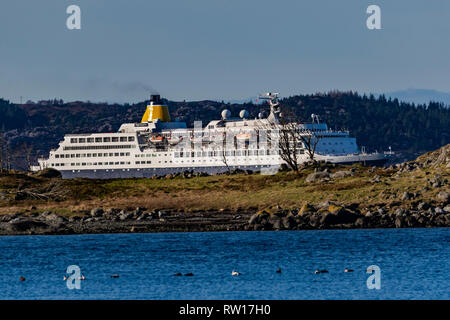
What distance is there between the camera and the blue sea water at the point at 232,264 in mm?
33312

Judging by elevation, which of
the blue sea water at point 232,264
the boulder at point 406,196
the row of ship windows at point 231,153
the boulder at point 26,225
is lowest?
the blue sea water at point 232,264

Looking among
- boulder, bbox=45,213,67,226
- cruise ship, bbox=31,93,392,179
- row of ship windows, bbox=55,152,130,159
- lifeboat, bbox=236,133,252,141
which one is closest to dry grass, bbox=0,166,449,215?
boulder, bbox=45,213,67,226

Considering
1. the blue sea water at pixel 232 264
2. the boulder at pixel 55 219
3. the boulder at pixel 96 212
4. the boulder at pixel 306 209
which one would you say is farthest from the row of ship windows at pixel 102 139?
the boulder at pixel 306 209

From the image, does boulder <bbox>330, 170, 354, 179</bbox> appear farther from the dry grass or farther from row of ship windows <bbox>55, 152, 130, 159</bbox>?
row of ship windows <bbox>55, 152, 130, 159</bbox>

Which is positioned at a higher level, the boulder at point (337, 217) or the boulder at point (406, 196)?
the boulder at point (406, 196)

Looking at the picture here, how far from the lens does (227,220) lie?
59.2 m

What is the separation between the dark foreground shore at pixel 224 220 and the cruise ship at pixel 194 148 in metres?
53.9

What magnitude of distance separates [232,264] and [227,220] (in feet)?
58.7

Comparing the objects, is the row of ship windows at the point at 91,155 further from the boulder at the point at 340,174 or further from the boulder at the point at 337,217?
the boulder at the point at 337,217

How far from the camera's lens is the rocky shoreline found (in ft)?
176

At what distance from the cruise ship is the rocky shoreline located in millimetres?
53662

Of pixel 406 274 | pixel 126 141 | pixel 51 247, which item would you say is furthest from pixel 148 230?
pixel 126 141
